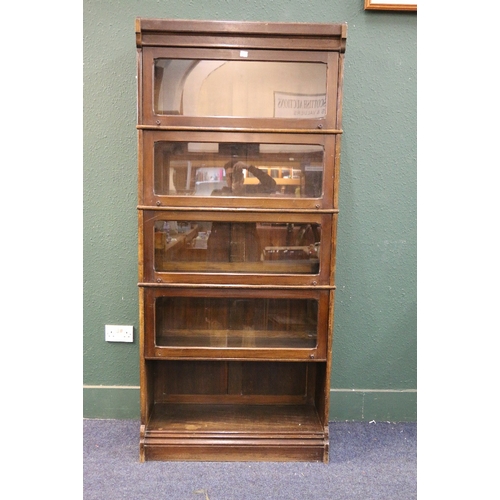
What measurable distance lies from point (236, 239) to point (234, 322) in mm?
340

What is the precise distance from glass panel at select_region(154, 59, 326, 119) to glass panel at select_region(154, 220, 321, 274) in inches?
16.3

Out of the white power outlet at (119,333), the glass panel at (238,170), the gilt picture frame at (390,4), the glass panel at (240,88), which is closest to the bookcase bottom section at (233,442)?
the white power outlet at (119,333)

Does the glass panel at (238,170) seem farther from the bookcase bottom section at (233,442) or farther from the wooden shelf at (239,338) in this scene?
the bookcase bottom section at (233,442)

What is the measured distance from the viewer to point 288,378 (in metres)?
1.84

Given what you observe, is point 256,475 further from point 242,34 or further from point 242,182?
point 242,34

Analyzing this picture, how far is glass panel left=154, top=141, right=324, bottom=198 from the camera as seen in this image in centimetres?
153

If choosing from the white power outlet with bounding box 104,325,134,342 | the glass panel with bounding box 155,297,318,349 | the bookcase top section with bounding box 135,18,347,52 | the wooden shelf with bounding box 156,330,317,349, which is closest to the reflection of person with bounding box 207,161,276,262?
the glass panel with bounding box 155,297,318,349

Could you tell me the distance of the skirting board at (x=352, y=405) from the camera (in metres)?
1.89

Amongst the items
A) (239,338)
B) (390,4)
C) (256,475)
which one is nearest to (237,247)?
(239,338)

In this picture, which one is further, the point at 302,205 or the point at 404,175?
the point at 404,175
